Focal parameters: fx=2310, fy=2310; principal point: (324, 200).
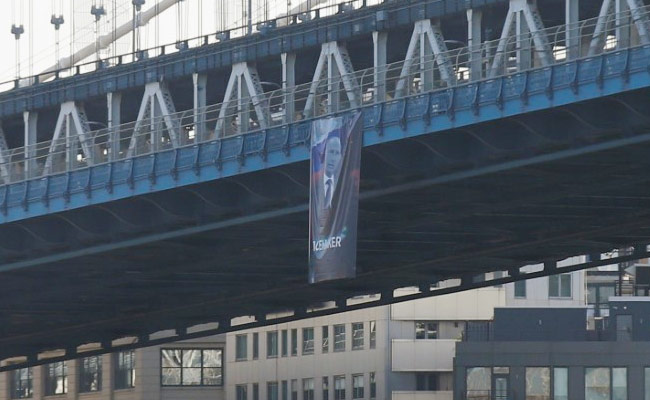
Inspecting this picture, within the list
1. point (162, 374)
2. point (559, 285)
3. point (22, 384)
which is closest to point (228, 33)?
point (559, 285)

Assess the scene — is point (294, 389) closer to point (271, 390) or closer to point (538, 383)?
point (271, 390)

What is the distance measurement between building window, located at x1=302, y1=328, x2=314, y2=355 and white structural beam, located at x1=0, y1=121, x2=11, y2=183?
133 ft

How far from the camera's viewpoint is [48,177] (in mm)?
88062

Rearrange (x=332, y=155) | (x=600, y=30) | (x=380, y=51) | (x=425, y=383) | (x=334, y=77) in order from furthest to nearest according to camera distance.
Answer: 1. (x=425, y=383)
2. (x=380, y=51)
3. (x=334, y=77)
4. (x=332, y=155)
5. (x=600, y=30)

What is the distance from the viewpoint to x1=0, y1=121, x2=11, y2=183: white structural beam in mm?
91812

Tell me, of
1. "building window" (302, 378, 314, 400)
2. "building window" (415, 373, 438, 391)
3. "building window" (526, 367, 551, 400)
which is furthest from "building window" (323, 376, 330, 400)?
"building window" (526, 367, 551, 400)

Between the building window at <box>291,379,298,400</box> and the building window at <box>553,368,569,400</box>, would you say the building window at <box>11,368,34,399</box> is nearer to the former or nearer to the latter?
the building window at <box>291,379,298,400</box>

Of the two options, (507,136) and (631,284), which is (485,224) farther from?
(631,284)

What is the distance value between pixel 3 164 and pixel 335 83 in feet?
50.1

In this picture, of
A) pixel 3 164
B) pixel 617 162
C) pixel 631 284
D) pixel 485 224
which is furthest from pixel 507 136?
pixel 631 284

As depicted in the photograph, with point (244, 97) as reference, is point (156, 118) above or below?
below

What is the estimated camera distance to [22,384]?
16988 cm

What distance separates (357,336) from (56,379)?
110 ft

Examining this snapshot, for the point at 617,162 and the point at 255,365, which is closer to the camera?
the point at 617,162
